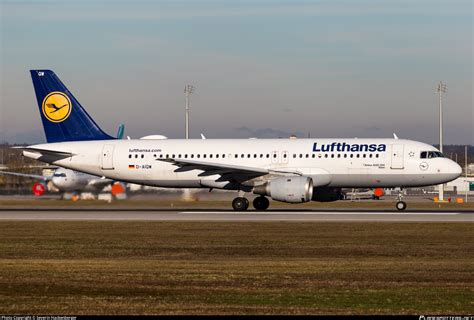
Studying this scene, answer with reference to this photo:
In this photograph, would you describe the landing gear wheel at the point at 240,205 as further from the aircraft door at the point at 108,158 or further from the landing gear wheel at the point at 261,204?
the aircraft door at the point at 108,158

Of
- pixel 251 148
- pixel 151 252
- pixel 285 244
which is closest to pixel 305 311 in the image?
pixel 151 252

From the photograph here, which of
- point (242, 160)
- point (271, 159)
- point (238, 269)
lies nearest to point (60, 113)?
point (242, 160)

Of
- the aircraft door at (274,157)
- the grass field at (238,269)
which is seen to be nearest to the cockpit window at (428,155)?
the aircraft door at (274,157)

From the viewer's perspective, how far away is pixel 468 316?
15445mm

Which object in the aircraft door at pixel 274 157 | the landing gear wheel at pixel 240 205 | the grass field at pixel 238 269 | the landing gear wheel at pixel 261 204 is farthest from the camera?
the landing gear wheel at pixel 261 204

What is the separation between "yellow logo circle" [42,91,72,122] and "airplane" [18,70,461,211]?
0.06 meters

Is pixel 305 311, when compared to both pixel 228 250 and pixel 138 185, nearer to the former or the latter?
pixel 228 250

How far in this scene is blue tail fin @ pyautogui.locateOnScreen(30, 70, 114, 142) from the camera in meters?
57.2

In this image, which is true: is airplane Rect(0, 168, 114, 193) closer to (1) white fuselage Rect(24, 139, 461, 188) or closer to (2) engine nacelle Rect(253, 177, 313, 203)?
(1) white fuselage Rect(24, 139, 461, 188)

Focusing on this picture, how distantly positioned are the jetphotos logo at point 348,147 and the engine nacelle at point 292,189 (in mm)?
2938

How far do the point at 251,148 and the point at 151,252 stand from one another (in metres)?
26.0

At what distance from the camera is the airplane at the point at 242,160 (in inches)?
2013

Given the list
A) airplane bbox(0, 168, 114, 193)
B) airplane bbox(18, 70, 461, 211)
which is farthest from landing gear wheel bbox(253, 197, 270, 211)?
airplane bbox(0, 168, 114, 193)

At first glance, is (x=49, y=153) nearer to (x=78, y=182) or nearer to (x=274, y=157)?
(x=78, y=182)
